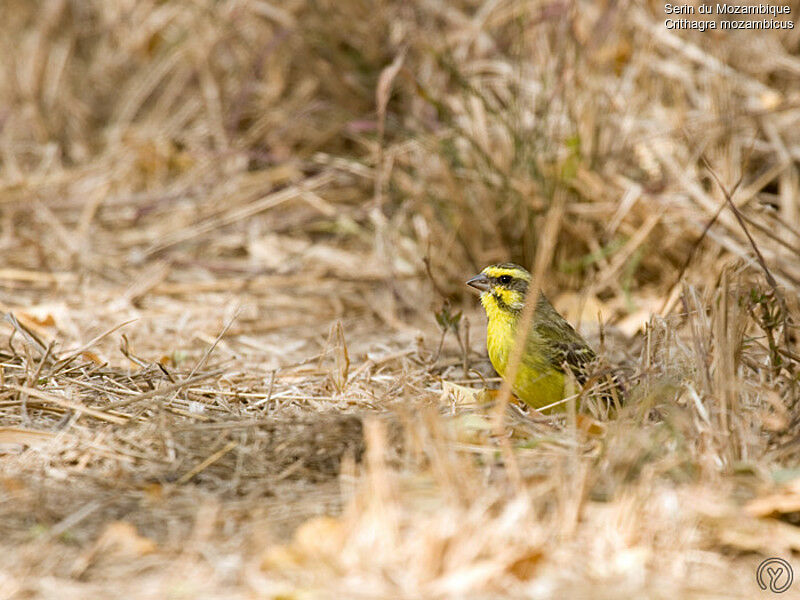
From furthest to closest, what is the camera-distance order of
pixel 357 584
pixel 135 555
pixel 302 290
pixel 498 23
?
pixel 498 23 < pixel 302 290 < pixel 135 555 < pixel 357 584

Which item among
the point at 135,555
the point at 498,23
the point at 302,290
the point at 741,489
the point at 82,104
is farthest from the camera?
the point at 82,104

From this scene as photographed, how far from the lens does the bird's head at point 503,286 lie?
4363mm

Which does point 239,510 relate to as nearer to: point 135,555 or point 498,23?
point 135,555

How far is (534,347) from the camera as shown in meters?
4.20

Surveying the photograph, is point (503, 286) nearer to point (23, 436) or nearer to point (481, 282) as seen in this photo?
point (481, 282)

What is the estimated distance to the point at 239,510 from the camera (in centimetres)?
267

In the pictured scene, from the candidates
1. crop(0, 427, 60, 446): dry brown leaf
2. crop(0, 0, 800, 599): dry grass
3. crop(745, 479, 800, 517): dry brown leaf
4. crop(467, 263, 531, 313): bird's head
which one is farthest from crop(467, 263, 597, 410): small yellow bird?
crop(0, 427, 60, 446): dry brown leaf

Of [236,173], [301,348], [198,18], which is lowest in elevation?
[301,348]

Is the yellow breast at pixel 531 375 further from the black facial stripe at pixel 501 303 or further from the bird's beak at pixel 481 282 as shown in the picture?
the bird's beak at pixel 481 282

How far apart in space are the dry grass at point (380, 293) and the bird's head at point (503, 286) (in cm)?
27

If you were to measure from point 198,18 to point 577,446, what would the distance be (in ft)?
16.8

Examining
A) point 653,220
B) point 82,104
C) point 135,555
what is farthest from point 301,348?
point 82,104

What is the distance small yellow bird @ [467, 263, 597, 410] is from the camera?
413cm

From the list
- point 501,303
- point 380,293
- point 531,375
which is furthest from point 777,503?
point 380,293
